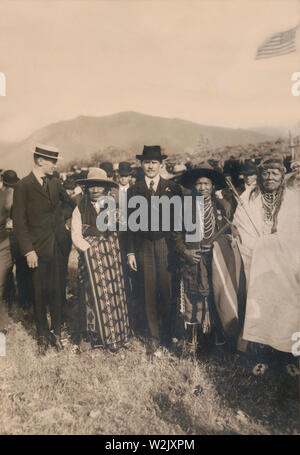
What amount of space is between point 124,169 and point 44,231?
1.00m

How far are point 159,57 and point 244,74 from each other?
0.84 m

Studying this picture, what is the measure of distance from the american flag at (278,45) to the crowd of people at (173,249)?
3.14 ft

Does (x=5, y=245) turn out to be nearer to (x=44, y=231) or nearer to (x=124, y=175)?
(x=44, y=231)

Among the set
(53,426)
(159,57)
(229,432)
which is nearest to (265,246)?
(229,432)

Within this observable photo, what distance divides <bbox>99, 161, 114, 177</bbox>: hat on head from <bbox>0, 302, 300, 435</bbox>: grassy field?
1.70 m

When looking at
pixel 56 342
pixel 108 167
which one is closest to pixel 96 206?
pixel 108 167

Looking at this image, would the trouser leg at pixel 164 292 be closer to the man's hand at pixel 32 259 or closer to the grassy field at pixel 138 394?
the grassy field at pixel 138 394

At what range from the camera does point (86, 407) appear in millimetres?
3438

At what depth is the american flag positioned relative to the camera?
3381 millimetres

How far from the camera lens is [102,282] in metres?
3.47

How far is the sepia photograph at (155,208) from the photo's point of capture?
3.40m

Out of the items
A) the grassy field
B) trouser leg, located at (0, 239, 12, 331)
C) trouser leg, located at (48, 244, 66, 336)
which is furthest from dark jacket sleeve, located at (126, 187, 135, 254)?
trouser leg, located at (0, 239, 12, 331)

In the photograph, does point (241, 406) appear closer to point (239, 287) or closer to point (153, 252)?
point (239, 287)

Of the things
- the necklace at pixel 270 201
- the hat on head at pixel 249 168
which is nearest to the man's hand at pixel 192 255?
the necklace at pixel 270 201
